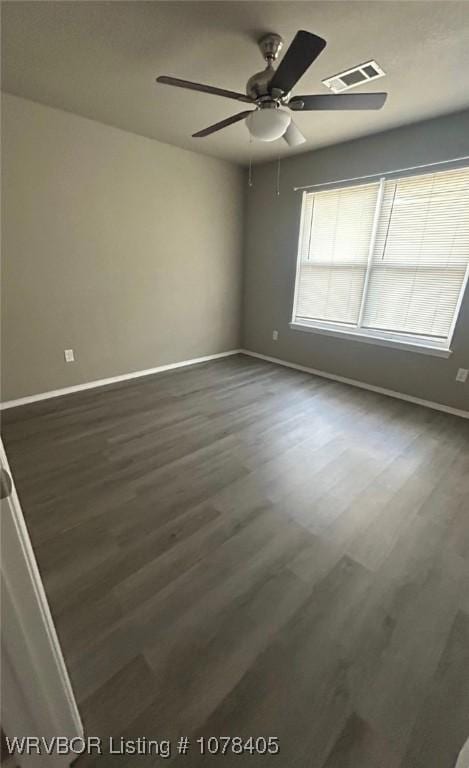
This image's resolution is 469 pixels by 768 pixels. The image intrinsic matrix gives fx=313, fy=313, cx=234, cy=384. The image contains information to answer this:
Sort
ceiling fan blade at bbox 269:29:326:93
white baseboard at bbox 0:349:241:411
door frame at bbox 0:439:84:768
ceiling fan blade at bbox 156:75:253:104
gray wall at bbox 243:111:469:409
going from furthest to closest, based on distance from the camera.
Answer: white baseboard at bbox 0:349:241:411, gray wall at bbox 243:111:469:409, ceiling fan blade at bbox 156:75:253:104, ceiling fan blade at bbox 269:29:326:93, door frame at bbox 0:439:84:768

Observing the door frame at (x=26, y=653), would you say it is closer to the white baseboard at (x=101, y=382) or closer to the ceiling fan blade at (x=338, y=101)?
the ceiling fan blade at (x=338, y=101)

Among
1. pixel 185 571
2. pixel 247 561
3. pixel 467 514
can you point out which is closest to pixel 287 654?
pixel 247 561

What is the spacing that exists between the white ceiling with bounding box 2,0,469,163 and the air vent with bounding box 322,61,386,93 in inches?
2.3

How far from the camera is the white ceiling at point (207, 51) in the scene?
5.12 feet

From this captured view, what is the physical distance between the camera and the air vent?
6.44 ft

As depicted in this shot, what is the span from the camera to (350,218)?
3426 millimetres

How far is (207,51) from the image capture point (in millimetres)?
1859

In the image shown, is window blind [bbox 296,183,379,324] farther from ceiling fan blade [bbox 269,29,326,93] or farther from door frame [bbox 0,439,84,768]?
door frame [bbox 0,439,84,768]

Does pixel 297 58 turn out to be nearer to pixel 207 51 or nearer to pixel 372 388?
pixel 207 51

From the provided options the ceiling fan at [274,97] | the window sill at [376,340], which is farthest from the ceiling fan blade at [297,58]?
the window sill at [376,340]

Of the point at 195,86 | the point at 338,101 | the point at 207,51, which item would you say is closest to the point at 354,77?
the point at 338,101

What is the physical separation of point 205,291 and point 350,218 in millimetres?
1941

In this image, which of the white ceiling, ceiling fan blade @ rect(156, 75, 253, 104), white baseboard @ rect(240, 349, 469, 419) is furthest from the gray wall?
ceiling fan blade @ rect(156, 75, 253, 104)

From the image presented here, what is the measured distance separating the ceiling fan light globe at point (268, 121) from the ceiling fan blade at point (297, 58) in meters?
0.11
